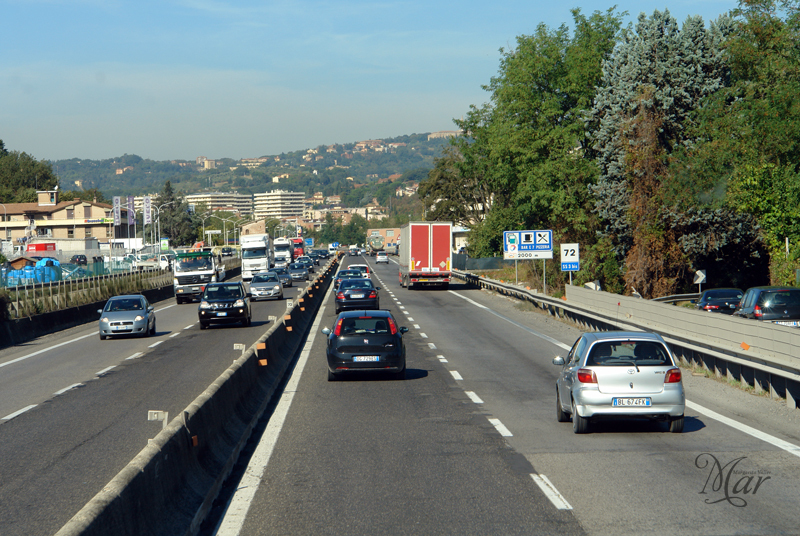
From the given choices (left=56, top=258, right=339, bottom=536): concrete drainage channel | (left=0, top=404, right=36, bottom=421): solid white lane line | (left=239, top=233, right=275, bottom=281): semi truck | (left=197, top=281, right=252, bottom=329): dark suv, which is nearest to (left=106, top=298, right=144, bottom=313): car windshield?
(left=197, top=281, right=252, bottom=329): dark suv

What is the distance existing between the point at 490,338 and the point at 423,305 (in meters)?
15.8

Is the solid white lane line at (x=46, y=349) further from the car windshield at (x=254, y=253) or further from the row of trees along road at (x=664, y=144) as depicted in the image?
the car windshield at (x=254, y=253)

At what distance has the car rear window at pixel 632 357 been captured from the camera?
1174 centimetres

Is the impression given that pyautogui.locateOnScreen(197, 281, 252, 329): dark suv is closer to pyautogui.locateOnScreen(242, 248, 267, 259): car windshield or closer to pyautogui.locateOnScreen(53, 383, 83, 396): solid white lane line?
pyautogui.locateOnScreen(53, 383, 83, 396): solid white lane line

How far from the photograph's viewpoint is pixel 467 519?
7.69 meters

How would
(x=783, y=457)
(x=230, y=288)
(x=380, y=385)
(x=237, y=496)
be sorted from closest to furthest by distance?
1. (x=237, y=496)
2. (x=783, y=457)
3. (x=380, y=385)
4. (x=230, y=288)

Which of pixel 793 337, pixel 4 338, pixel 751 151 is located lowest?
pixel 4 338

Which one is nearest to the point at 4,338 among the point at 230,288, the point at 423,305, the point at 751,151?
the point at 230,288

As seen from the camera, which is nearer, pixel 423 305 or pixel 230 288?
pixel 230 288

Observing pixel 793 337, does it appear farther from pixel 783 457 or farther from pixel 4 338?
pixel 4 338

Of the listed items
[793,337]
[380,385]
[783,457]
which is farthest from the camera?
[380,385]

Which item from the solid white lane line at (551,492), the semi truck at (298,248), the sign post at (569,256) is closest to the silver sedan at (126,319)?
the sign post at (569,256)

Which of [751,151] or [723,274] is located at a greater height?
[751,151]

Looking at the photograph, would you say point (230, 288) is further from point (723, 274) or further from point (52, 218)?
point (52, 218)
